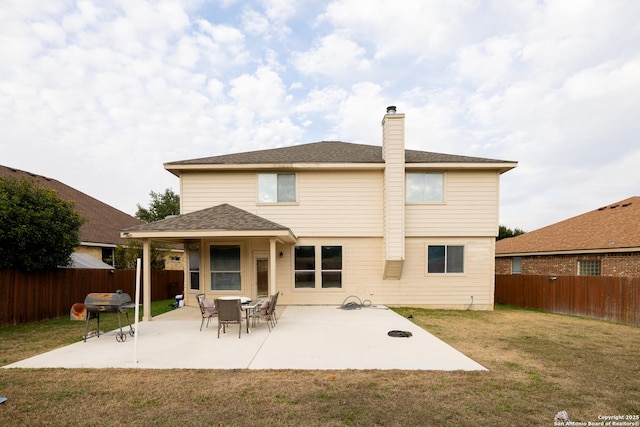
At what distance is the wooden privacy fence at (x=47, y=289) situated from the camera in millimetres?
9422

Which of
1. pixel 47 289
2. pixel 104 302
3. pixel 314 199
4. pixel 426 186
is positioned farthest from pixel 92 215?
pixel 426 186

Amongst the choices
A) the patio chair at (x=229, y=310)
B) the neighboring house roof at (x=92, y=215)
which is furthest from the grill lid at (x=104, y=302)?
the neighboring house roof at (x=92, y=215)

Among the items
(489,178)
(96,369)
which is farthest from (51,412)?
(489,178)

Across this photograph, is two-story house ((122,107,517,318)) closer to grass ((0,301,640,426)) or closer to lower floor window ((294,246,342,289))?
lower floor window ((294,246,342,289))

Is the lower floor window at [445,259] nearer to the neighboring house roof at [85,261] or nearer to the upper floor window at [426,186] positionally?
the upper floor window at [426,186]

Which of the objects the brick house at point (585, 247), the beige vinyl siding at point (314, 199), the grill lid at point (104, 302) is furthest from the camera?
the brick house at point (585, 247)

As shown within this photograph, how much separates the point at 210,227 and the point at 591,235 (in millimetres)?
16254

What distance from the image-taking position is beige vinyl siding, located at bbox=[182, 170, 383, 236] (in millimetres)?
12461

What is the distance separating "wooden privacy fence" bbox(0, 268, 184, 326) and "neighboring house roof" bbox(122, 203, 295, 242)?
3.38 m

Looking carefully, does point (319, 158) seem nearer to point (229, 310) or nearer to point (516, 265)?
point (229, 310)

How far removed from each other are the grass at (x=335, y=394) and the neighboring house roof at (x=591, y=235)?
881 cm

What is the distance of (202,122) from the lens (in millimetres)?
16609

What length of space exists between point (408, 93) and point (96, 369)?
586 inches

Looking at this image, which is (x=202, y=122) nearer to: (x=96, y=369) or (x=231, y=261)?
(x=231, y=261)
